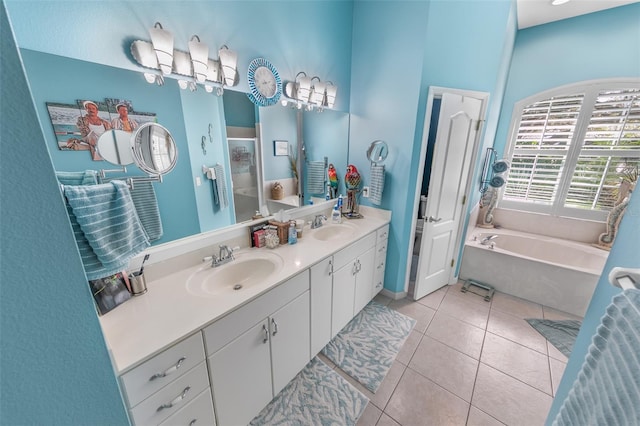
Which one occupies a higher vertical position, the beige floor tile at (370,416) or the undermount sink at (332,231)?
the undermount sink at (332,231)

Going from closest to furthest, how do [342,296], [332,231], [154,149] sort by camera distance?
[154,149]
[342,296]
[332,231]

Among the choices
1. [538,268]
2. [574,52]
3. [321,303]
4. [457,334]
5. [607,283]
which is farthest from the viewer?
[574,52]

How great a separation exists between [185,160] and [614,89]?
426cm

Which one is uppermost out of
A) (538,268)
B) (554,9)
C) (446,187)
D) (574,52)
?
(554,9)

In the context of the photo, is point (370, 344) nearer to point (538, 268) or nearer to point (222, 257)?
point (222, 257)

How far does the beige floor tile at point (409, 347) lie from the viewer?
178cm

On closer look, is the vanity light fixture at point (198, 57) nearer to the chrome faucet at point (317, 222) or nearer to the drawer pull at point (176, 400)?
the chrome faucet at point (317, 222)

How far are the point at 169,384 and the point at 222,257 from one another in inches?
25.6

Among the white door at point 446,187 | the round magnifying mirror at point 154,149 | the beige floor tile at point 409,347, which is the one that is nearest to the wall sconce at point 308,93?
the round magnifying mirror at point 154,149

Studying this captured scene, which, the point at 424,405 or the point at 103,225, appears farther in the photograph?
the point at 424,405

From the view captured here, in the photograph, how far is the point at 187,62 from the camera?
3.90 feet

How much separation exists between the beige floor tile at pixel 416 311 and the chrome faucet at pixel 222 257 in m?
1.75

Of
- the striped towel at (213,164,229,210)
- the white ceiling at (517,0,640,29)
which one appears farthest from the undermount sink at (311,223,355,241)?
the white ceiling at (517,0,640,29)

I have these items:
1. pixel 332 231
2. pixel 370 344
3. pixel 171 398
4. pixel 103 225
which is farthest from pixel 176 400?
pixel 332 231
